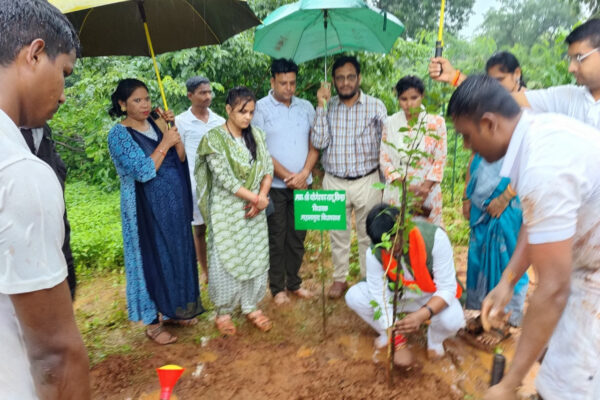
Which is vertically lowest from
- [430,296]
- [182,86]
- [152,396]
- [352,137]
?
[152,396]

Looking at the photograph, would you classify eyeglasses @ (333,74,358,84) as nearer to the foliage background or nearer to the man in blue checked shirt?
the man in blue checked shirt

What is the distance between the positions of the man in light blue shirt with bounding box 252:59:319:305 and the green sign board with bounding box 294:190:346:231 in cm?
56

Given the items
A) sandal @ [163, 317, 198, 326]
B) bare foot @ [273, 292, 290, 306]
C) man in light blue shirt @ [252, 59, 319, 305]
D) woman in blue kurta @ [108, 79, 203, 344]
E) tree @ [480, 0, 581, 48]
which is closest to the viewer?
woman in blue kurta @ [108, 79, 203, 344]

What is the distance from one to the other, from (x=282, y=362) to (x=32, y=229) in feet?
7.40

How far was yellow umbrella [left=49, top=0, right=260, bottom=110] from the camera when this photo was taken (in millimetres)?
2873

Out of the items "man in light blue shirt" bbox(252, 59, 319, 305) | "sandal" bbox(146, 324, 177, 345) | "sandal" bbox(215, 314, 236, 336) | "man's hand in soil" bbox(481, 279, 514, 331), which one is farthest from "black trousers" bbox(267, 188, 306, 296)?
"man's hand in soil" bbox(481, 279, 514, 331)

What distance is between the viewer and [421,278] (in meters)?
2.55

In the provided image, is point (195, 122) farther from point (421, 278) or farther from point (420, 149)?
point (421, 278)

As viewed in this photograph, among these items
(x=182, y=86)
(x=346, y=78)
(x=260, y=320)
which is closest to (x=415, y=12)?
(x=182, y=86)

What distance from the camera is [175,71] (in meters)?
5.90

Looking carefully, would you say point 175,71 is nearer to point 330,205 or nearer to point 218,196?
point 218,196

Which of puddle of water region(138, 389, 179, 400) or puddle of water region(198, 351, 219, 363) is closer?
puddle of water region(138, 389, 179, 400)

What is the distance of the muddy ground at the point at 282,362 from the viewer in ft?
8.04

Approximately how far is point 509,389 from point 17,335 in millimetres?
1337
